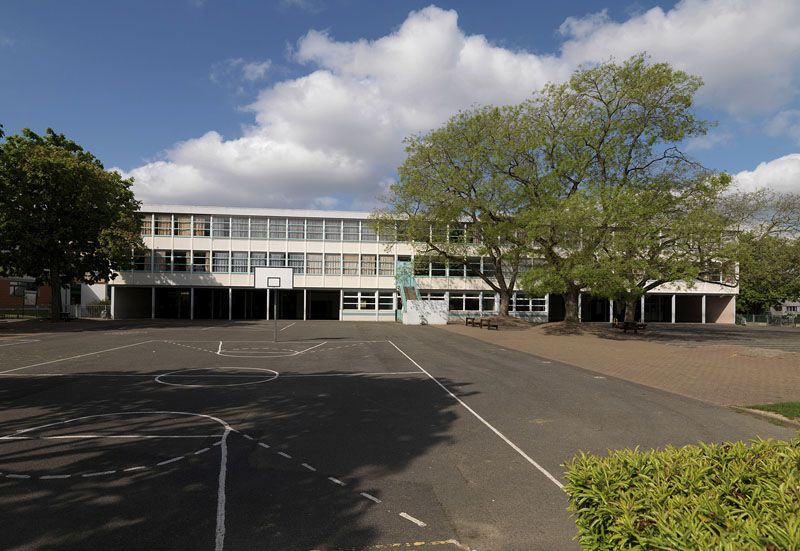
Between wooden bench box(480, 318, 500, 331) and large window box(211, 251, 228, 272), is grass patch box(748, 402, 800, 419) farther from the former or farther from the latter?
large window box(211, 251, 228, 272)

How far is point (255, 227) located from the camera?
48781 millimetres

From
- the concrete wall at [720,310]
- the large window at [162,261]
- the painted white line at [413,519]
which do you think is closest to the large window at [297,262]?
the large window at [162,261]

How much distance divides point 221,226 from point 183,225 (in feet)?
11.6

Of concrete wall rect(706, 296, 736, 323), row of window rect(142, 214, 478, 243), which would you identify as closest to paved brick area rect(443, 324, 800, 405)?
row of window rect(142, 214, 478, 243)

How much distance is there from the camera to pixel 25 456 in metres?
6.45

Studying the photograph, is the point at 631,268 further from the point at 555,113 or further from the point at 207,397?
the point at 207,397

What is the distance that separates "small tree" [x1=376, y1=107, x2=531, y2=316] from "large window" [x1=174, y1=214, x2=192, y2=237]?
20.1m

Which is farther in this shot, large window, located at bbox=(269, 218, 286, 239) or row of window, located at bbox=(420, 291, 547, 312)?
row of window, located at bbox=(420, 291, 547, 312)

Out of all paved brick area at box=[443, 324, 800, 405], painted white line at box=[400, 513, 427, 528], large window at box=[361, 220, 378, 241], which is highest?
large window at box=[361, 220, 378, 241]

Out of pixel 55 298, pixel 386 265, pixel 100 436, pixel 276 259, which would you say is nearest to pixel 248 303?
pixel 276 259

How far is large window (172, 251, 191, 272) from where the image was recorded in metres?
47.6

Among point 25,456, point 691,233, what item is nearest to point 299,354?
point 25,456

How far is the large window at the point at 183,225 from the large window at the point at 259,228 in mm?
5758

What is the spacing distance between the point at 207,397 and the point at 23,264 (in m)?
31.2
